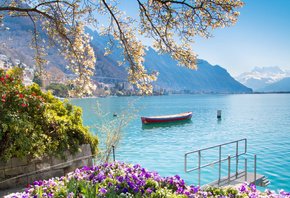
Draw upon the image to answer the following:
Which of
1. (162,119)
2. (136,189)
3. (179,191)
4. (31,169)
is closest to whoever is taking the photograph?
(136,189)

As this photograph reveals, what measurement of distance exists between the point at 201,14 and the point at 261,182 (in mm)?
5921

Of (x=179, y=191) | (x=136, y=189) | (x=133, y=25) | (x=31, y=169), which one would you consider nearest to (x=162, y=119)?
(x=133, y=25)

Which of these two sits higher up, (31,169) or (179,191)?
(31,169)

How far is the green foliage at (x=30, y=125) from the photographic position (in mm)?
3582

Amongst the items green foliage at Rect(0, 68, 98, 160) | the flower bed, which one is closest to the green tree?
green foliage at Rect(0, 68, 98, 160)

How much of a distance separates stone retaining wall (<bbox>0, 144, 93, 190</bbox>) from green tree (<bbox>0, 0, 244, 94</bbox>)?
214 centimetres

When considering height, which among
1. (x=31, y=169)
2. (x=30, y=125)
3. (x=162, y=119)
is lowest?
(x=162, y=119)

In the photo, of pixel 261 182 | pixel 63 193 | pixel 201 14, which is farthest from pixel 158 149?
pixel 63 193

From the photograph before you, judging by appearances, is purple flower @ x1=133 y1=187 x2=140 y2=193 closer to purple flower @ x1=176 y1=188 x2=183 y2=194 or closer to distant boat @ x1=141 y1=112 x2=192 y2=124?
→ purple flower @ x1=176 y1=188 x2=183 y2=194

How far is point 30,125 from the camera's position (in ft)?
12.4

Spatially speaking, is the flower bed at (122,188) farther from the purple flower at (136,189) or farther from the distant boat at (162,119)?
the distant boat at (162,119)

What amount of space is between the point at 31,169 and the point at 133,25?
4507 millimetres

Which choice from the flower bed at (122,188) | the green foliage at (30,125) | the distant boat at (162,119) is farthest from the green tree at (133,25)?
the distant boat at (162,119)

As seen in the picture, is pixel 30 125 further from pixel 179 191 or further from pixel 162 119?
pixel 162 119
